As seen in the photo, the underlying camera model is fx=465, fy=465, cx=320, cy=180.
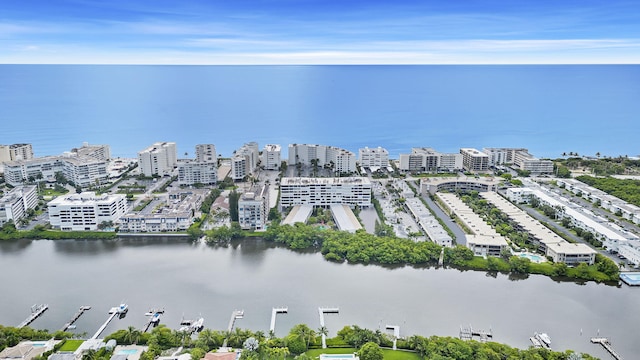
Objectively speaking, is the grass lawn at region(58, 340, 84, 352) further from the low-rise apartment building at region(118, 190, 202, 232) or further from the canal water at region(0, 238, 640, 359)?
the low-rise apartment building at region(118, 190, 202, 232)

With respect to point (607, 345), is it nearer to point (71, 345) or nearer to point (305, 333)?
point (305, 333)

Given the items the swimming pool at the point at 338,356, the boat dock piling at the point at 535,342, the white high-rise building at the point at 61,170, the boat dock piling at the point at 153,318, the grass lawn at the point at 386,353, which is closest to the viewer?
the swimming pool at the point at 338,356

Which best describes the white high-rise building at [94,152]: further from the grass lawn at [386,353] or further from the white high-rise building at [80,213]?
the grass lawn at [386,353]

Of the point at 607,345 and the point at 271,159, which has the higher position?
the point at 271,159

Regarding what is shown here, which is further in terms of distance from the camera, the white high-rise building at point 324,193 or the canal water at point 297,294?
the white high-rise building at point 324,193

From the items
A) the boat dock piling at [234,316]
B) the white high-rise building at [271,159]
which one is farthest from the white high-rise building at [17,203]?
the boat dock piling at [234,316]

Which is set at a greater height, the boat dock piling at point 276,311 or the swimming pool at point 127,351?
the boat dock piling at point 276,311

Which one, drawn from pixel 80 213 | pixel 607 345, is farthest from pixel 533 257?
pixel 80 213
